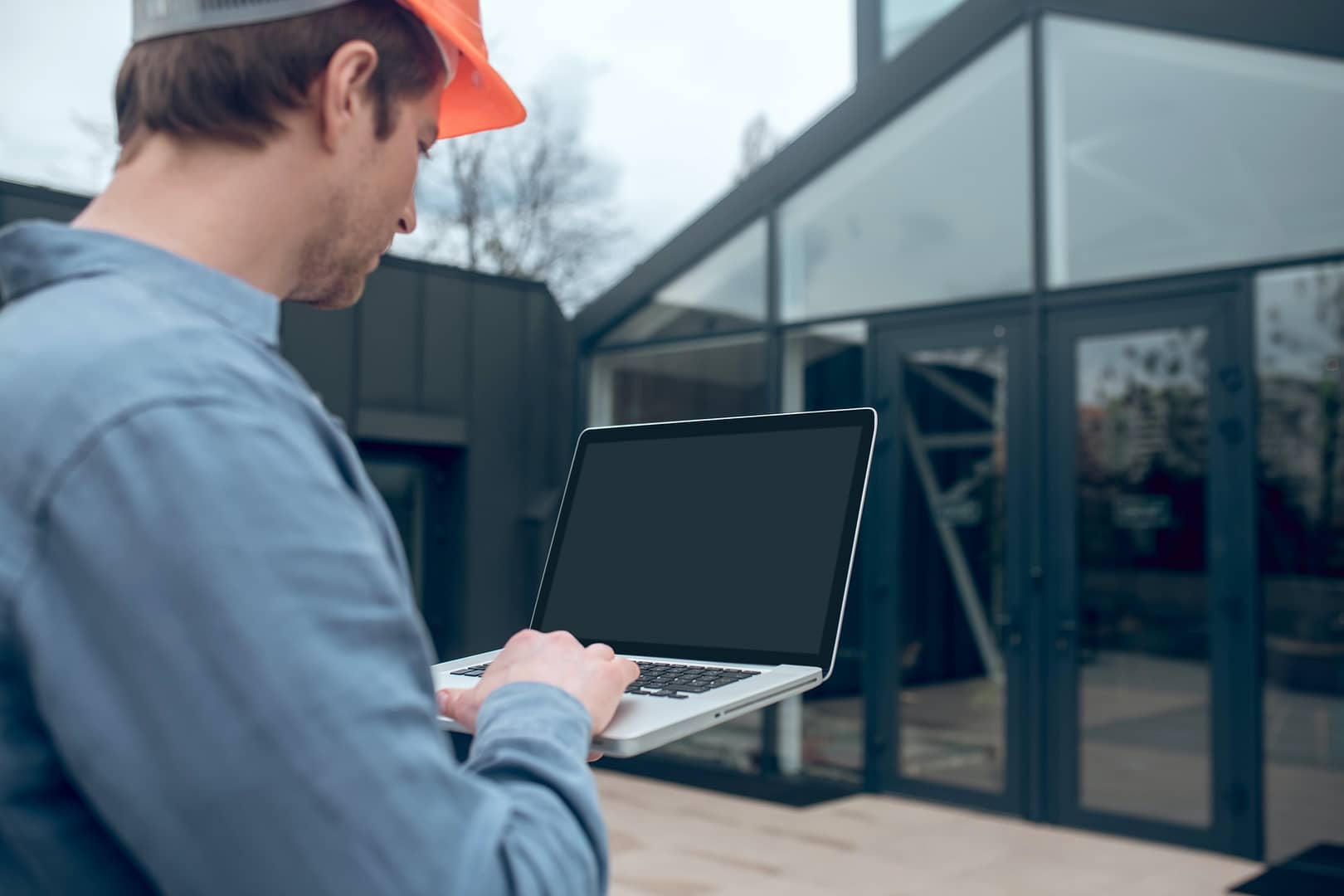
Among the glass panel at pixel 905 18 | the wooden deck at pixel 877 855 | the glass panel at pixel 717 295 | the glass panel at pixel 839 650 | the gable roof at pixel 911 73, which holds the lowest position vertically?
the wooden deck at pixel 877 855

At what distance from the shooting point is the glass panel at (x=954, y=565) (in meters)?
6.05

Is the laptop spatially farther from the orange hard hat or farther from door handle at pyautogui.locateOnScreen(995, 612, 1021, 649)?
door handle at pyautogui.locateOnScreen(995, 612, 1021, 649)

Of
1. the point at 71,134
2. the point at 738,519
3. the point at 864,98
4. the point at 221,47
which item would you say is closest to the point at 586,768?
the point at 221,47

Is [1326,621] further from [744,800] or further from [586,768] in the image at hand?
[586,768]

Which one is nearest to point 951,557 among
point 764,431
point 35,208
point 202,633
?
point 35,208

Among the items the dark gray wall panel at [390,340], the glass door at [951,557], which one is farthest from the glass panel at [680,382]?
the dark gray wall panel at [390,340]

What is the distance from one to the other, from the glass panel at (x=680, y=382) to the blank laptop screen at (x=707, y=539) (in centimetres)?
540

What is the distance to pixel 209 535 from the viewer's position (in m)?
0.54

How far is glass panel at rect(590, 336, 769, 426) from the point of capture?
7.17 meters

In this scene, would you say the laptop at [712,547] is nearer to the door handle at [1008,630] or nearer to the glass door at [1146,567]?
the glass door at [1146,567]

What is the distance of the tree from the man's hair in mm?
13939

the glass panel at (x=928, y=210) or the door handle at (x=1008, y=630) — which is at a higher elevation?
the glass panel at (x=928, y=210)

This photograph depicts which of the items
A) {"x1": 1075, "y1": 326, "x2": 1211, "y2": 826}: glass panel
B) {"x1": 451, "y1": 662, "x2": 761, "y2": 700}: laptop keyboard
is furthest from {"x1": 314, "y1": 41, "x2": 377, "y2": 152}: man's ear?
{"x1": 1075, "y1": 326, "x2": 1211, "y2": 826}: glass panel

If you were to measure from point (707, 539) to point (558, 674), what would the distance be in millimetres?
612
